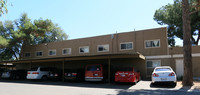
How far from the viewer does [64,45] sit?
25156 mm

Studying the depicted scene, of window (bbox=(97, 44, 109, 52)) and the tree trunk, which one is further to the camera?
window (bbox=(97, 44, 109, 52))

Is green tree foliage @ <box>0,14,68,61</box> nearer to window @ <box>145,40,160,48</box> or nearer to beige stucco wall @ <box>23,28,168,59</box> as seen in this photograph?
beige stucco wall @ <box>23,28,168,59</box>

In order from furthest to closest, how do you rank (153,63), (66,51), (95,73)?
(66,51) < (153,63) < (95,73)

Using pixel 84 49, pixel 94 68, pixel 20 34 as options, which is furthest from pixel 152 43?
pixel 20 34

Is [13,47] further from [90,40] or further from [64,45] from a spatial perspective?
[90,40]

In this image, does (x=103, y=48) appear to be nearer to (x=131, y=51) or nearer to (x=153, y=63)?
(x=131, y=51)

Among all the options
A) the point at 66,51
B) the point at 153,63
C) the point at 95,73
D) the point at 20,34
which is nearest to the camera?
the point at 95,73

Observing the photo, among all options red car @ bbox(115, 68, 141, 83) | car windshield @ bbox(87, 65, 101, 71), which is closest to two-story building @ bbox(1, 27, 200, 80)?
car windshield @ bbox(87, 65, 101, 71)

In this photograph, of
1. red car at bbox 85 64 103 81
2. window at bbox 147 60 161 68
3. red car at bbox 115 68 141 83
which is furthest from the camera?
window at bbox 147 60 161 68

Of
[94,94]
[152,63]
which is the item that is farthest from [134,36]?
[94,94]

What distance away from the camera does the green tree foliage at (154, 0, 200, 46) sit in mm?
25830

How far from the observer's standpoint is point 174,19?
27.1 m

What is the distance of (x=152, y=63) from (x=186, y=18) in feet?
23.5

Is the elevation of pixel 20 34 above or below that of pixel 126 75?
above
